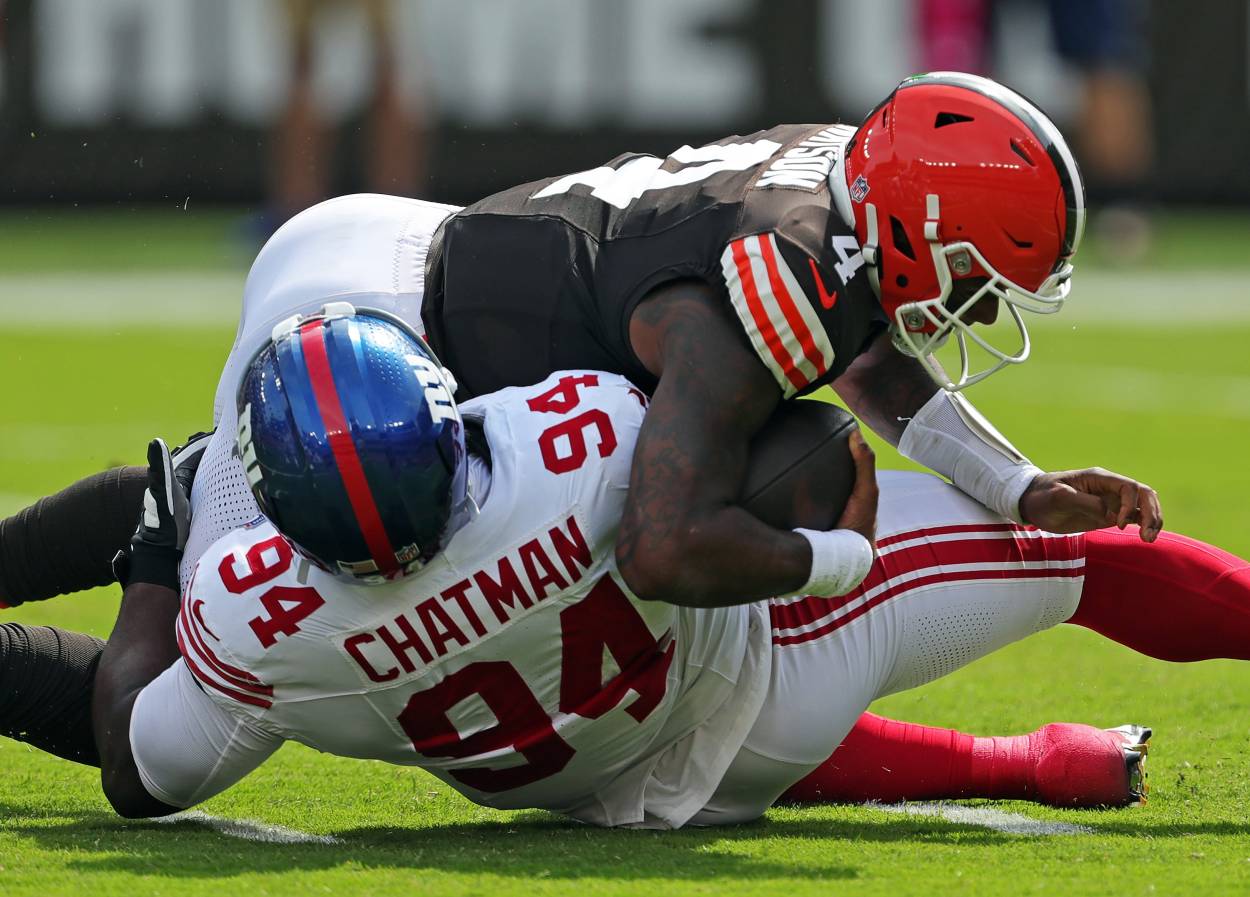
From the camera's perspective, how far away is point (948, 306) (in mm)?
3615

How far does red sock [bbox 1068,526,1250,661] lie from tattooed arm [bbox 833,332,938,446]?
47 centimetres

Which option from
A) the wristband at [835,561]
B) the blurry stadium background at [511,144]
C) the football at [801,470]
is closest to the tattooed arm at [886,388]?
the football at [801,470]

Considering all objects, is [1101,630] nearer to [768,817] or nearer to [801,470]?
[768,817]

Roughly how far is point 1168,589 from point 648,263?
3.62 ft

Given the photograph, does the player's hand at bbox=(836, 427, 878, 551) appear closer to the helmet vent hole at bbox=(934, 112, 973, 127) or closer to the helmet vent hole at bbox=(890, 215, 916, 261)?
the helmet vent hole at bbox=(890, 215, 916, 261)

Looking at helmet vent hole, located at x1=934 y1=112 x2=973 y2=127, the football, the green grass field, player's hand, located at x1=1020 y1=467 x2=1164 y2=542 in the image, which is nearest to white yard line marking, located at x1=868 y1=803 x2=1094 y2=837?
the green grass field

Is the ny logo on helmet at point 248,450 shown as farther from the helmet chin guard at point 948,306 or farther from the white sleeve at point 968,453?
the white sleeve at point 968,453

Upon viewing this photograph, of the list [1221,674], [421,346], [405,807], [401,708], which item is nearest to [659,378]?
[421,346]

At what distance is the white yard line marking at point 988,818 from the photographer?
3482 millimetres

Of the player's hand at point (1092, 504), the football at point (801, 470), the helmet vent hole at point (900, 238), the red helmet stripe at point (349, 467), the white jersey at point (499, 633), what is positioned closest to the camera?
the red helmet stripe at point (349, 467)

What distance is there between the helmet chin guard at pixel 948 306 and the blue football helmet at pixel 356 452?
2.92 feet

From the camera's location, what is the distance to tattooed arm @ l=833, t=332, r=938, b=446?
13.2 ft

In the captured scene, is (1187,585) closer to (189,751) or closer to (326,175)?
(189,751)

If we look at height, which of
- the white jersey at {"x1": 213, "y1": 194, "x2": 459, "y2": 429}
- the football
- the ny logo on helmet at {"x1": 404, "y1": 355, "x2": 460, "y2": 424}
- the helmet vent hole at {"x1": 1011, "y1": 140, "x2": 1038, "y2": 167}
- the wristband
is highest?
the helmet vent hole at {"x1": 1011, "y1": 140, "x2": 1038, "y2": 167}
